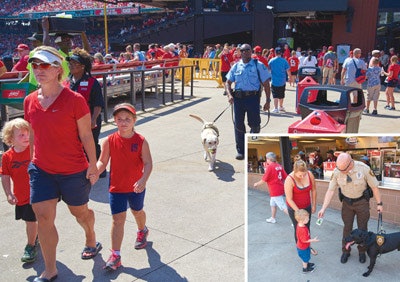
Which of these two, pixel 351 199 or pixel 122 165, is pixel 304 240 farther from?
pixel 122 165

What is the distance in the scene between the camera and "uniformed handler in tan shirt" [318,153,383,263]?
5.93 feet

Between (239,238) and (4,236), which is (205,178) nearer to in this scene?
(239,238)

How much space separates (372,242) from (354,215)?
147 millimetres

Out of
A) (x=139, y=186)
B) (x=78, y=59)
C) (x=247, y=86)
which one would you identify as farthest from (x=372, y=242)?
(x=247, y=86)

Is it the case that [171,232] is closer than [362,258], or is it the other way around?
[362,258]

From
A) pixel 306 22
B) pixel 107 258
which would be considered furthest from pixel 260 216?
pixel 306 22

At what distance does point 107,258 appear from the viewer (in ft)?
12.6

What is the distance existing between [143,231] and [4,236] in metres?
1.29

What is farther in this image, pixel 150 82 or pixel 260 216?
pixel 150 82

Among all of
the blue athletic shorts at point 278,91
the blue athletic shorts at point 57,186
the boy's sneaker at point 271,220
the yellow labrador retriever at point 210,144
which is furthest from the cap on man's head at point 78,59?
the blue athletic shorts at point 278,91

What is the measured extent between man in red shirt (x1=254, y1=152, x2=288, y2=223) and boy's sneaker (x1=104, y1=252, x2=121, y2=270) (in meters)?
2.10

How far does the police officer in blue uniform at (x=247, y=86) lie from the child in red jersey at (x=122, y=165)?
3.43 m

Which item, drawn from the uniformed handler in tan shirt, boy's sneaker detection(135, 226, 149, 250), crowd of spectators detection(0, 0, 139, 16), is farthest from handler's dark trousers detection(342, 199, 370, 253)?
crowd of spectators detection(0, 0, 139, 16)

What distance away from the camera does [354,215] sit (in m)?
1.88
